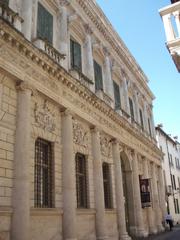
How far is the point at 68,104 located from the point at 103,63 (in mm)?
6636

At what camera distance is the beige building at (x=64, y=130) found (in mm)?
8523

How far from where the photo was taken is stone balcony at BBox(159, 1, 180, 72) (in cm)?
622

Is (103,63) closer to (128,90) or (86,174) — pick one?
(128,90)

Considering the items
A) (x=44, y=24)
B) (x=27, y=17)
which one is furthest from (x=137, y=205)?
(x=27, y=17)

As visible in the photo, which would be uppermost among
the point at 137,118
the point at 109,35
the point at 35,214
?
the point at 109,35

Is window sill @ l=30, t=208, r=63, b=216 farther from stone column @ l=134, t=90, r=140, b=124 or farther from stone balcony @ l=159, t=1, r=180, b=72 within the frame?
stone column @ l=134, t=90, r=140, b=124

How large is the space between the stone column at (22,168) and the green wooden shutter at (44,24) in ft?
10.3

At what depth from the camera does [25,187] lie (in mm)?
8219

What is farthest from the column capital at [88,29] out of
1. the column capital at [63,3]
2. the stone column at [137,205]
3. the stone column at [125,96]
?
the stone column at [137,205]

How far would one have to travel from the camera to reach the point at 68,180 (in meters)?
10.5

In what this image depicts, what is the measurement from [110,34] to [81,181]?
10.00 m

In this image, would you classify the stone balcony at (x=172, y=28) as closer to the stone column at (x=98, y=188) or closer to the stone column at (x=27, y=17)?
the stone column at (x=27, y=17)

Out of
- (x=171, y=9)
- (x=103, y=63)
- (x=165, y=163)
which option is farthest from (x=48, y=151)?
(x=165, y=163)

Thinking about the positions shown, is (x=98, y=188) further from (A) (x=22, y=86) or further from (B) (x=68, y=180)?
(A) (x=22, y=86)
